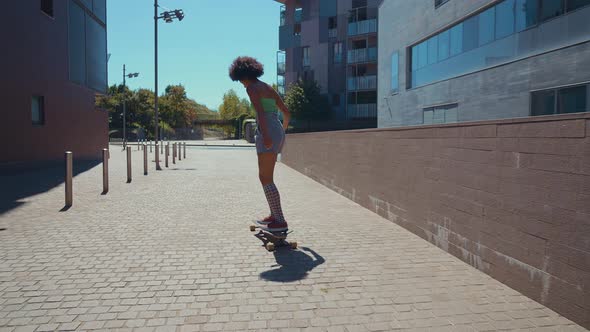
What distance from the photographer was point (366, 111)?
37.5 meters

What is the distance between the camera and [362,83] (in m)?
37.1

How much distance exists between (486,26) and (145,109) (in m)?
62.1

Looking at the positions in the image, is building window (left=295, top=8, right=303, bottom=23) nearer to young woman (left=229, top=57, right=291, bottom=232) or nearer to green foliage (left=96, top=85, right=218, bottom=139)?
green foliage (left=96, top=85, right=218, bottom=139)

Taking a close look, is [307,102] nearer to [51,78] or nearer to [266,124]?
[51,78]

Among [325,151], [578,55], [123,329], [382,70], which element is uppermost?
[382,70]

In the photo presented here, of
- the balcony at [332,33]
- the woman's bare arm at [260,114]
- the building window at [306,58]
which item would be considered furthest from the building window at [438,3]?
the building window at [306,58]

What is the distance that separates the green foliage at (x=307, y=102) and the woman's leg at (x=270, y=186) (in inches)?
1312

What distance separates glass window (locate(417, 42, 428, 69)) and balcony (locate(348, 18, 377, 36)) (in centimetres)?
1800

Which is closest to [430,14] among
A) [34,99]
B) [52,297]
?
[34,99]

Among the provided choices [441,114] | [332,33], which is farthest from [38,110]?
[332,33]

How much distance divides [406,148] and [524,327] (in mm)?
3279

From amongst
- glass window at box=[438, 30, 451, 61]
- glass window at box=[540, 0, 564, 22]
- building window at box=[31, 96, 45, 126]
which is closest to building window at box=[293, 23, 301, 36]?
glass window at box=[438, 30, 451, 61]

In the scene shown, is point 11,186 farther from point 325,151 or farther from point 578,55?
point 578,55

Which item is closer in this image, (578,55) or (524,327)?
(524,327)
